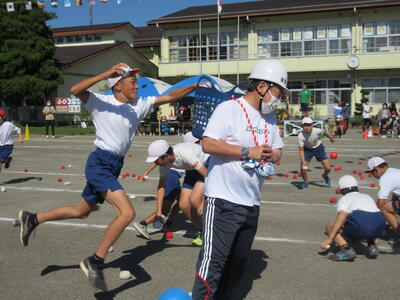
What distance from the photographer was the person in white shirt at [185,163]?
5.60 m

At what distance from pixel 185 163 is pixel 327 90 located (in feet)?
102

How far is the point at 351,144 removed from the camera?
19141 mm

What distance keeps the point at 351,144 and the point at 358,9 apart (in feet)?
57.8

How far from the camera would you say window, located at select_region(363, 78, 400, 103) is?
33344mm

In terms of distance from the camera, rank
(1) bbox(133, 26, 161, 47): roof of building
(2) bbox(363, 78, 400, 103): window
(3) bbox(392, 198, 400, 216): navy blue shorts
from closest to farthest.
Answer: (3) bbox(392, 198, 400, 216): navy blue shorts → (2) bbox(363, 78, 400, 103): window → (1) bbox(133, 26, 161, 47): roof of building

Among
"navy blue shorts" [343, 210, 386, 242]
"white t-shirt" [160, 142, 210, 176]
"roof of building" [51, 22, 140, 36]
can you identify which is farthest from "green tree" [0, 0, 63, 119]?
"navy blue shorts" [343, 210, 386, 242]

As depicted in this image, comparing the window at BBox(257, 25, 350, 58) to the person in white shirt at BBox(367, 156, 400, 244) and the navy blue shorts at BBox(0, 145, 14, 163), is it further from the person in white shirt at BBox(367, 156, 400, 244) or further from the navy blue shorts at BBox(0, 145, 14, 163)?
the person in white shirt at BBox(367, 156, 400, 244)

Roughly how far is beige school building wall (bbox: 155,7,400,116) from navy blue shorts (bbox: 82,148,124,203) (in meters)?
31.3

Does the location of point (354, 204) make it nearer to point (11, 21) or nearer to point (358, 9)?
point (358, 9)

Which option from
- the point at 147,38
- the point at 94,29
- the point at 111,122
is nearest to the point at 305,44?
the point at 147,38

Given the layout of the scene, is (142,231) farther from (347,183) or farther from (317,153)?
(317,153)

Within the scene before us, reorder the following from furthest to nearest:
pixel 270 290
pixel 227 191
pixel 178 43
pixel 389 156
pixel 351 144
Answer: pixel 178 43 < pixel 351 144 < pixel 389 156 < pixel 270 290 < pixel 227 191

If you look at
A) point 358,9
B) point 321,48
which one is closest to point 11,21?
point 321,48

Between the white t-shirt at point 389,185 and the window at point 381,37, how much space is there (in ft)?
99.9
